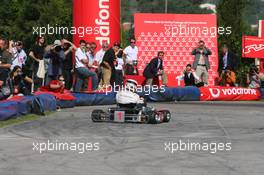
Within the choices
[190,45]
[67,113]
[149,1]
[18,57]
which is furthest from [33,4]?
[149,1]

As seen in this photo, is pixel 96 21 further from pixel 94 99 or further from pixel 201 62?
pixel 94 99

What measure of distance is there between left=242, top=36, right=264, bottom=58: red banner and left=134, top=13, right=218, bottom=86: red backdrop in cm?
328

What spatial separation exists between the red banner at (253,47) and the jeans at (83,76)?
10.5 m

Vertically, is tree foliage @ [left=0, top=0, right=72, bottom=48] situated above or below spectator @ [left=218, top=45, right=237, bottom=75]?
above

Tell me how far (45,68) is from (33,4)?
24.4 m

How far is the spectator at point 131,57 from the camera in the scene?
2384 cm

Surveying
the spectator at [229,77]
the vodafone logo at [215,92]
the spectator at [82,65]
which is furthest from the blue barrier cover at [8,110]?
the spectator at [229,77]

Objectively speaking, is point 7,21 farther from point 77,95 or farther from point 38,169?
point 38,169

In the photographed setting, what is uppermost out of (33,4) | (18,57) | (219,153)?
(33,4)

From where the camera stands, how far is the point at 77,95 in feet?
63.5

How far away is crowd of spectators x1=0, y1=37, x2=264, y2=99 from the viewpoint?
1912cm

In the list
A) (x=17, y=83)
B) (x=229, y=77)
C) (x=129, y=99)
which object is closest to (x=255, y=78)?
(x=229, y=77)

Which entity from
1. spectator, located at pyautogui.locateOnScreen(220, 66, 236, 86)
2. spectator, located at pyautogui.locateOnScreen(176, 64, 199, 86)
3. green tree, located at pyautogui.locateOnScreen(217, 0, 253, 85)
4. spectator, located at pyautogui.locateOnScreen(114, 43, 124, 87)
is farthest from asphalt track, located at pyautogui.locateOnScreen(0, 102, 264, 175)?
green tree, located at pyautogui.locateOnScreen(217, 0, 253, 85)

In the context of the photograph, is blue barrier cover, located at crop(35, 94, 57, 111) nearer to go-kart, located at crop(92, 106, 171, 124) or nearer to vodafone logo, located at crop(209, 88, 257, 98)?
go-kart, located at crop(92, 106, 171, 124)
